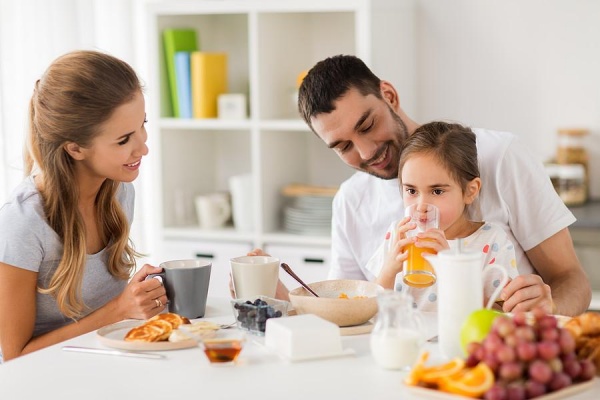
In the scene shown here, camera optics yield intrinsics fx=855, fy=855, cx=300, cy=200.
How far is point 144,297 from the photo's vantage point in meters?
1.82

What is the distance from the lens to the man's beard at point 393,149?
236 cm

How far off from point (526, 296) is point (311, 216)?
6.67 ft

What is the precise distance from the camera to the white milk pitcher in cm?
140

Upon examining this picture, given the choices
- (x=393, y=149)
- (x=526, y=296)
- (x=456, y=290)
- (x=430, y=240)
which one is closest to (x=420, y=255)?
(x=430, y=240)

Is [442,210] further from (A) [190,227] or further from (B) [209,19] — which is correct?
(B) [209,19]

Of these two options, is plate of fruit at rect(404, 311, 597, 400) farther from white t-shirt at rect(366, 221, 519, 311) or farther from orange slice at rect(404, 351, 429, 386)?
white t-shirt at rect(366, 221, 519, 311)

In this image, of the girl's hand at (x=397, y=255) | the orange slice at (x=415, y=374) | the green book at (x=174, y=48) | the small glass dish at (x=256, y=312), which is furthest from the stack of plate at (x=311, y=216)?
the orange slice at (x=415, y=374)

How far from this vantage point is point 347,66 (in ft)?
7.76

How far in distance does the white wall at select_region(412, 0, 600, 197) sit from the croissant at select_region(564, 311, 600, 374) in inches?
93.4

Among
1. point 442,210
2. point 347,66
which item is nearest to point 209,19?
point 347,66

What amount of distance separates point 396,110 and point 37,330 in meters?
1.13

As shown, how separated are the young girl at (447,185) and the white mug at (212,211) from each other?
1.84 m

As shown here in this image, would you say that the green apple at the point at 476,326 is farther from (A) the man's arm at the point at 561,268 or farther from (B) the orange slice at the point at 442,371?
(A) the man's arm at the point at 561,268

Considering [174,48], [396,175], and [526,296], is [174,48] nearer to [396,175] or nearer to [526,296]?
[396,175]
